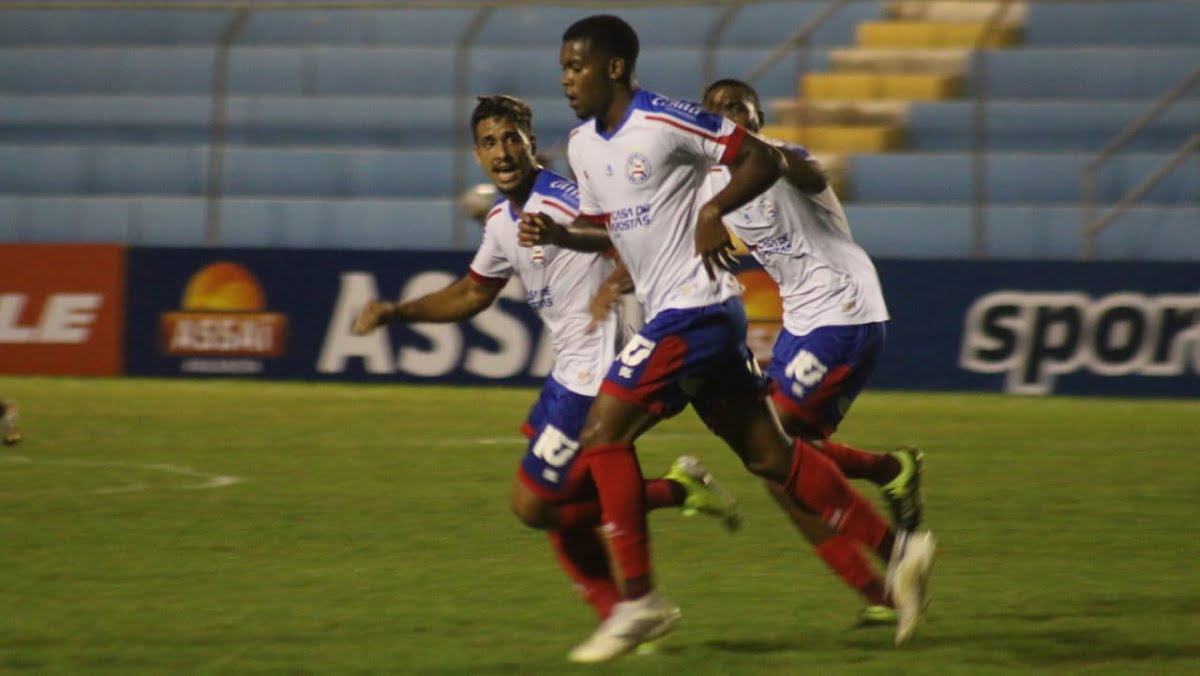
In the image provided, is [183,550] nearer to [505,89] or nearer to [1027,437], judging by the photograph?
[1027,437]

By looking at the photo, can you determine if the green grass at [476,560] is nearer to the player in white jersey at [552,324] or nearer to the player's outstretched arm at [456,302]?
the player in white jersey at [552,324]

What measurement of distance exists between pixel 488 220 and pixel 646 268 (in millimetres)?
980

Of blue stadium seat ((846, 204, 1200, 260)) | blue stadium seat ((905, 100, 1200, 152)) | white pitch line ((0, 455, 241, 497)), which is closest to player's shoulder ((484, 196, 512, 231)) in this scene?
white pitch line ((0, 455, 241, 497))

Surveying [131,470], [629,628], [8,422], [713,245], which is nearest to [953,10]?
[8,422]

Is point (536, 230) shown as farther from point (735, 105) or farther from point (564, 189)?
point (735, 105)

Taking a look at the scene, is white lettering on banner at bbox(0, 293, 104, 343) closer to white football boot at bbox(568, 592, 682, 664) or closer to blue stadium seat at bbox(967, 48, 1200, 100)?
blue stadium seat at bbox(967, 48, 1200, 100)

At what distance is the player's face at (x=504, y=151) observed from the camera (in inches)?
257

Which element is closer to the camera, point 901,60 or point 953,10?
point 901,60

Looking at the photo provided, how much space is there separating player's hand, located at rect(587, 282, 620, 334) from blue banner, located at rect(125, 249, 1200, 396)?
10.7 metres

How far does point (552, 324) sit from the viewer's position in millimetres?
6773

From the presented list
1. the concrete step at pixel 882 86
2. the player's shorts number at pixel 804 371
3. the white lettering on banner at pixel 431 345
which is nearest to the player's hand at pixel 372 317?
the player's shorts number at pixel 804 371

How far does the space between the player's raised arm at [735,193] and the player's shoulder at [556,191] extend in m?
0.79

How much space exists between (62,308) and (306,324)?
2.45 metres

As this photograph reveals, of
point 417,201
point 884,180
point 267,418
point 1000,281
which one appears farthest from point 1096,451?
point 417,201
